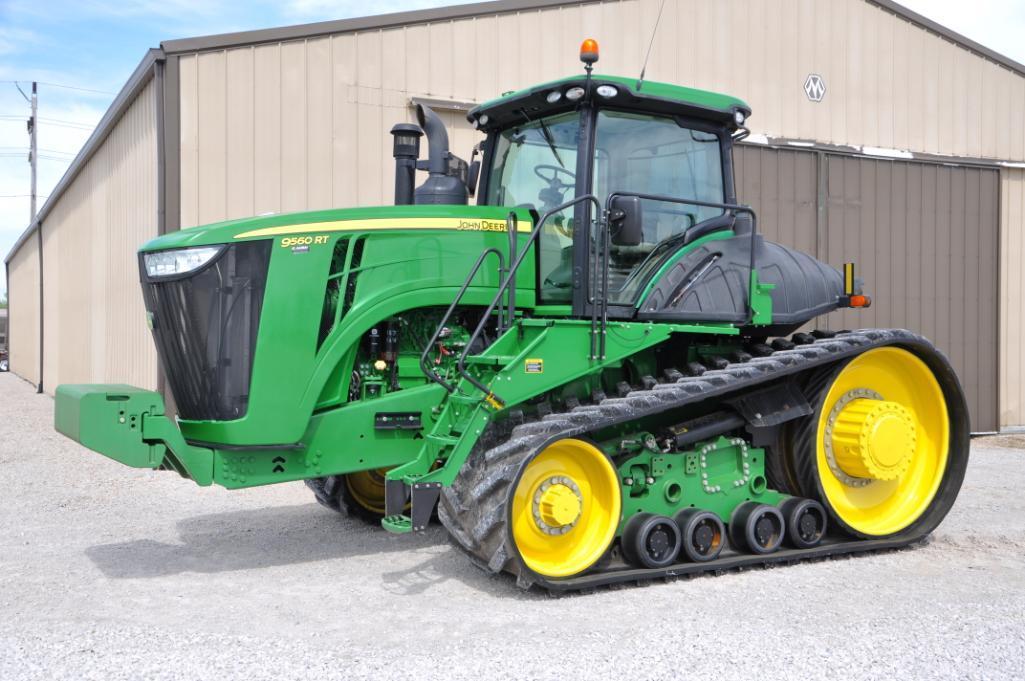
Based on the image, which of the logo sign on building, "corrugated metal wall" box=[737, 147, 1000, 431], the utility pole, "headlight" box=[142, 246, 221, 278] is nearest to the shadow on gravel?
"headlight" box=[142, 246, 221, 278]

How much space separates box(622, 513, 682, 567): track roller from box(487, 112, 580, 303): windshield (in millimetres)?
1413

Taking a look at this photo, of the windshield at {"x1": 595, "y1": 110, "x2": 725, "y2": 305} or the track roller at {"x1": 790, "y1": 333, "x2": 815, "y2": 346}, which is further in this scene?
the track roller at {"x1": 790, "y1": 333, "x2": 815, "y2": 346}

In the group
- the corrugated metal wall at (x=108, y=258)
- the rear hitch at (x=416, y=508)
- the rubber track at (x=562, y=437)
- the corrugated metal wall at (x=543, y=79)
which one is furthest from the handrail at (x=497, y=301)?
the corrugated metal wall at (x=108, y=258)

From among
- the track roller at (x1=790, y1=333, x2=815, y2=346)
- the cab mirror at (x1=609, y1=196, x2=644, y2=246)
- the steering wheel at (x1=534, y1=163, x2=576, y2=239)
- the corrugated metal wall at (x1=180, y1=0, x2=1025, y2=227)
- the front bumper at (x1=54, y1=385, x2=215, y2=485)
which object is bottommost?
the front bumper at (x1=54, y1=385, x2=215, y2=485)

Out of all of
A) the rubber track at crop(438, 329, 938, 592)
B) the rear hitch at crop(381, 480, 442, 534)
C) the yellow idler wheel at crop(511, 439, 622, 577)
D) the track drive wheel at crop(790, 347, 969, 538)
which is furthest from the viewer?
the track drive wheel at crop(790, 347, 969, 538)

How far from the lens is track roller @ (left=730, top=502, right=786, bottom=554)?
6.07 metres

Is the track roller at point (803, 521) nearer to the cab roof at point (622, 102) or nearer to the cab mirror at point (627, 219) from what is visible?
the cab mirror at point (627, 219)

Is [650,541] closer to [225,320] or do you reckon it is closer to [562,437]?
[562,437]

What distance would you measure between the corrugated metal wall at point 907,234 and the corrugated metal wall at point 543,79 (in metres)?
0.44

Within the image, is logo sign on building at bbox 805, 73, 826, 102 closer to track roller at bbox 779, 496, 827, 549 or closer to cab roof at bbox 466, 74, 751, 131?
cab roof at bbox 466, 74, 751, 131

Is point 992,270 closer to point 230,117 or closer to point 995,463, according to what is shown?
point 995,463

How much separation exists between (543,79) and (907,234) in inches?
216

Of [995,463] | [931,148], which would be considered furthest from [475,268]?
[931,148]

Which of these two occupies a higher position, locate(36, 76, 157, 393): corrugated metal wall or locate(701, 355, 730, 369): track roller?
locate(36, 76, 157, 393): corrugated metal wall
